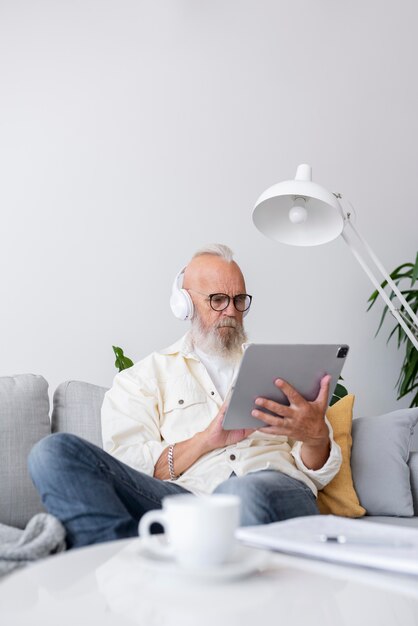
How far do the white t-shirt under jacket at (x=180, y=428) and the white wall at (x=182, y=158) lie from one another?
3.19ft

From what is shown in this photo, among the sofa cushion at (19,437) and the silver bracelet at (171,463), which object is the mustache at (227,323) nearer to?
the silver bracelet at (171,463)

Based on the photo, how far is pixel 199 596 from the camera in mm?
825

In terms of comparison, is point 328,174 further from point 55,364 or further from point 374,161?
point 55,364

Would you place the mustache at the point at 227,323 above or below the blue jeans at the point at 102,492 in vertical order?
above

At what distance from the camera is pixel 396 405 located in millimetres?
3602

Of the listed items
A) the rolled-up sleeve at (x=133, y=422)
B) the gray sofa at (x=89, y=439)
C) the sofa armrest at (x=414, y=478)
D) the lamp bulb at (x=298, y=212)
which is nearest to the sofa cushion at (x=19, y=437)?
the gray sofa at (x=89, y=439)

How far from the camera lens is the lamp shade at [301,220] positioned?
2.18 metres

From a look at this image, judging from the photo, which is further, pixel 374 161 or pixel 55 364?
pixel 374 161

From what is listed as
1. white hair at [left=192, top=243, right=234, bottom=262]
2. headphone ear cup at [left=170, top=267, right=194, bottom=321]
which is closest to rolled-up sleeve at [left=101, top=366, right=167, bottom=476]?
headphone ear cup at [left=170, top=267, right=194, bottom=321]

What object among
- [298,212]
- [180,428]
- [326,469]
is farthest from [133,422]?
[298,212]

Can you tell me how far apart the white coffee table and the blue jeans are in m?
0.40

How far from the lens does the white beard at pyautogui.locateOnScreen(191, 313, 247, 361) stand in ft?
7.57

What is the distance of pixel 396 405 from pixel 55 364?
1.62 metres

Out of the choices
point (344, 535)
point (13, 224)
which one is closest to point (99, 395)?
point (13, 224)
